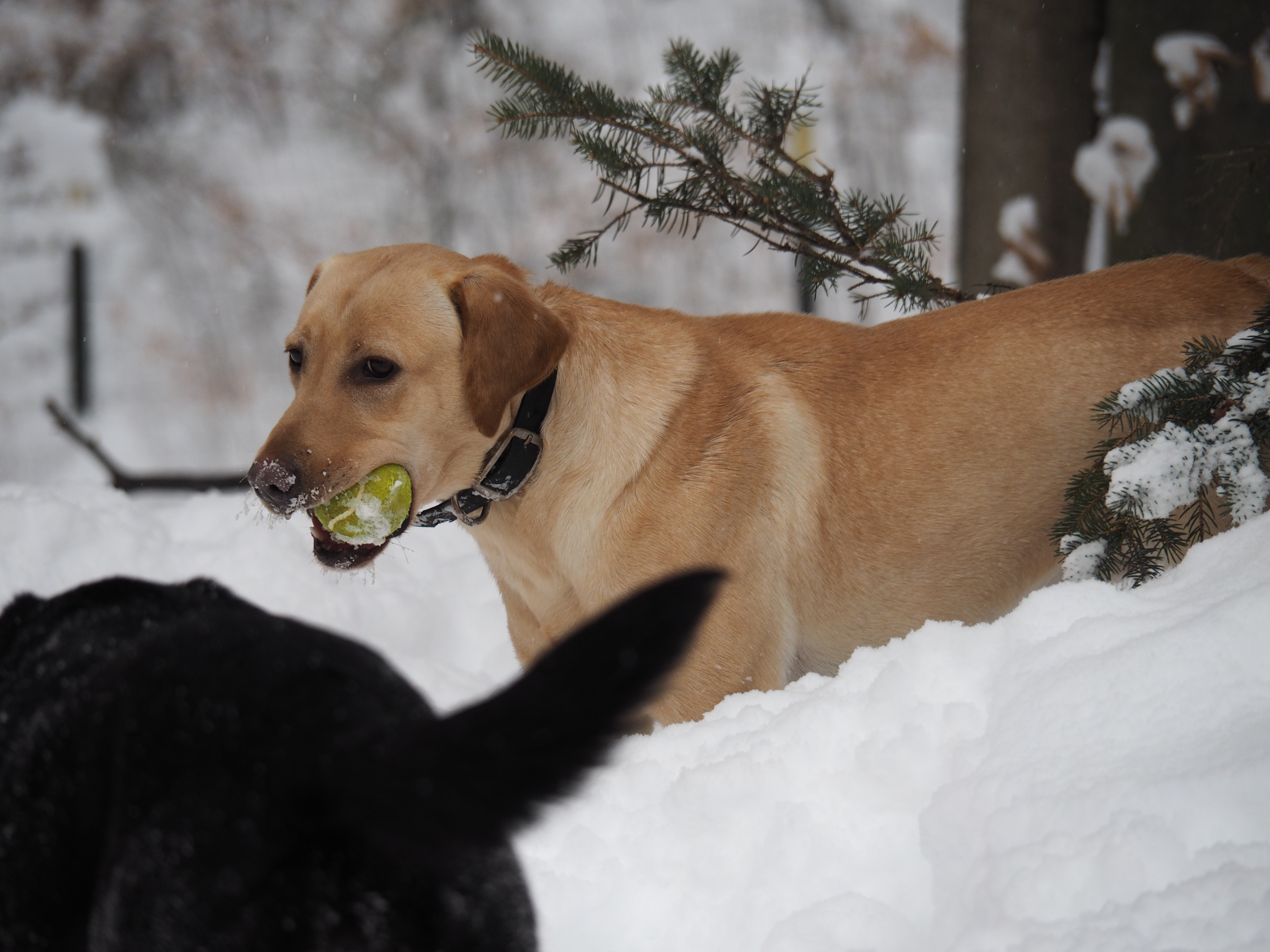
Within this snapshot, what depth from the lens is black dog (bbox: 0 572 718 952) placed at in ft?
2.83

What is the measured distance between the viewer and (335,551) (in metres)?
2.23

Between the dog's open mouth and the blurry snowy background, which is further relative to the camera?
the blurry snowy background

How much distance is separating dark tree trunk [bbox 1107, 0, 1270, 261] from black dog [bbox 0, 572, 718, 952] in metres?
4.14

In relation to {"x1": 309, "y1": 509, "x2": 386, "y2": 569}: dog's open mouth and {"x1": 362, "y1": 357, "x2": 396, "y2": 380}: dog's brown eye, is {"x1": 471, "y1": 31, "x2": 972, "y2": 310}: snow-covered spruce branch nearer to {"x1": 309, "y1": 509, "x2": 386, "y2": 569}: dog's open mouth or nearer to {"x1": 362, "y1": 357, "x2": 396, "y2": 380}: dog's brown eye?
{"x1": 362, "y1": 357, "x2": 396, "y2": 380}: dog's brown eye

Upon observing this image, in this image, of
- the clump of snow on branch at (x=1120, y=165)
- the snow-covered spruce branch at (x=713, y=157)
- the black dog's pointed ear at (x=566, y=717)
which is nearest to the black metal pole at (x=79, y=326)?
the snow-covered spruce branch at (x=713, y=157)

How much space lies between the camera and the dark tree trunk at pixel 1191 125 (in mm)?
4309

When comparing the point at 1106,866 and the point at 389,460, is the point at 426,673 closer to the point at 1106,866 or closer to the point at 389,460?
the point at 389,460

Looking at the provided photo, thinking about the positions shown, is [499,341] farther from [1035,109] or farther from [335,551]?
[1035,109]

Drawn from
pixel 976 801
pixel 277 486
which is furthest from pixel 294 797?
pixel 277 486

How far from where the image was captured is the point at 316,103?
862 cm

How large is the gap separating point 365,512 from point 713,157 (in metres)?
1.51

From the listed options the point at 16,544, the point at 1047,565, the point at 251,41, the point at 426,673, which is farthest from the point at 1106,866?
the point at 251,41

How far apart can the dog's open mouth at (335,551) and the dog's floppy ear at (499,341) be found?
0.39 m

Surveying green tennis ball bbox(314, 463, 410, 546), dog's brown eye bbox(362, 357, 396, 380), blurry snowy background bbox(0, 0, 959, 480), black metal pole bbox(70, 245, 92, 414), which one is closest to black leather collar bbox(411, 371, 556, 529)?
green tennis ball bbox(314, 463, 410, 546)
